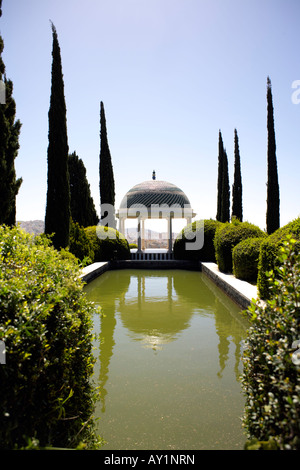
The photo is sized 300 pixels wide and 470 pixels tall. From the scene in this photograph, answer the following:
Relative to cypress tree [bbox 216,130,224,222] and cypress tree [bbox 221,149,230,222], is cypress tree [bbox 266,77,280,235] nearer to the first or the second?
cypress tree [bbox 221,149,230,222]

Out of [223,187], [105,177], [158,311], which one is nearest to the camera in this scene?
[158,311]

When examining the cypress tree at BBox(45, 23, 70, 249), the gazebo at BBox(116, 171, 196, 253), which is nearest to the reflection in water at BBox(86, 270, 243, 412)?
the cypress tree at BBox(45, 23, 70, 249)

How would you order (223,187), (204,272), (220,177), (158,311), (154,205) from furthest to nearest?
1. (220,177)
2. (223,187)
3. (154,205)
4. (204,272)
5. (158,311)

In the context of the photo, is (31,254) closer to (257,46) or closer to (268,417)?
(268,417)

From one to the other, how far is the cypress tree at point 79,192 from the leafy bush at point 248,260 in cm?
1396

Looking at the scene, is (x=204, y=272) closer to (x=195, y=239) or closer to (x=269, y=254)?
(x=195, y=239)

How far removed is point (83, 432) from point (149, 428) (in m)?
0.60

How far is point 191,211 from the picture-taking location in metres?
22.8

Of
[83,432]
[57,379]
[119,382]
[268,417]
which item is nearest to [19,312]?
[57,379]

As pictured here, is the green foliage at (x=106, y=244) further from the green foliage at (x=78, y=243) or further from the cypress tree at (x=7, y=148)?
the cypress tree at (x=7, y=148)

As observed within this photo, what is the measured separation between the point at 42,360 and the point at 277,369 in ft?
4.69

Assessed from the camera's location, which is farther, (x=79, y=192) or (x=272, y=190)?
(x=79, y=192)

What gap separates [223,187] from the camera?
2530cm

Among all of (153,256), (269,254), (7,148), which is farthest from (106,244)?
(269,254)
